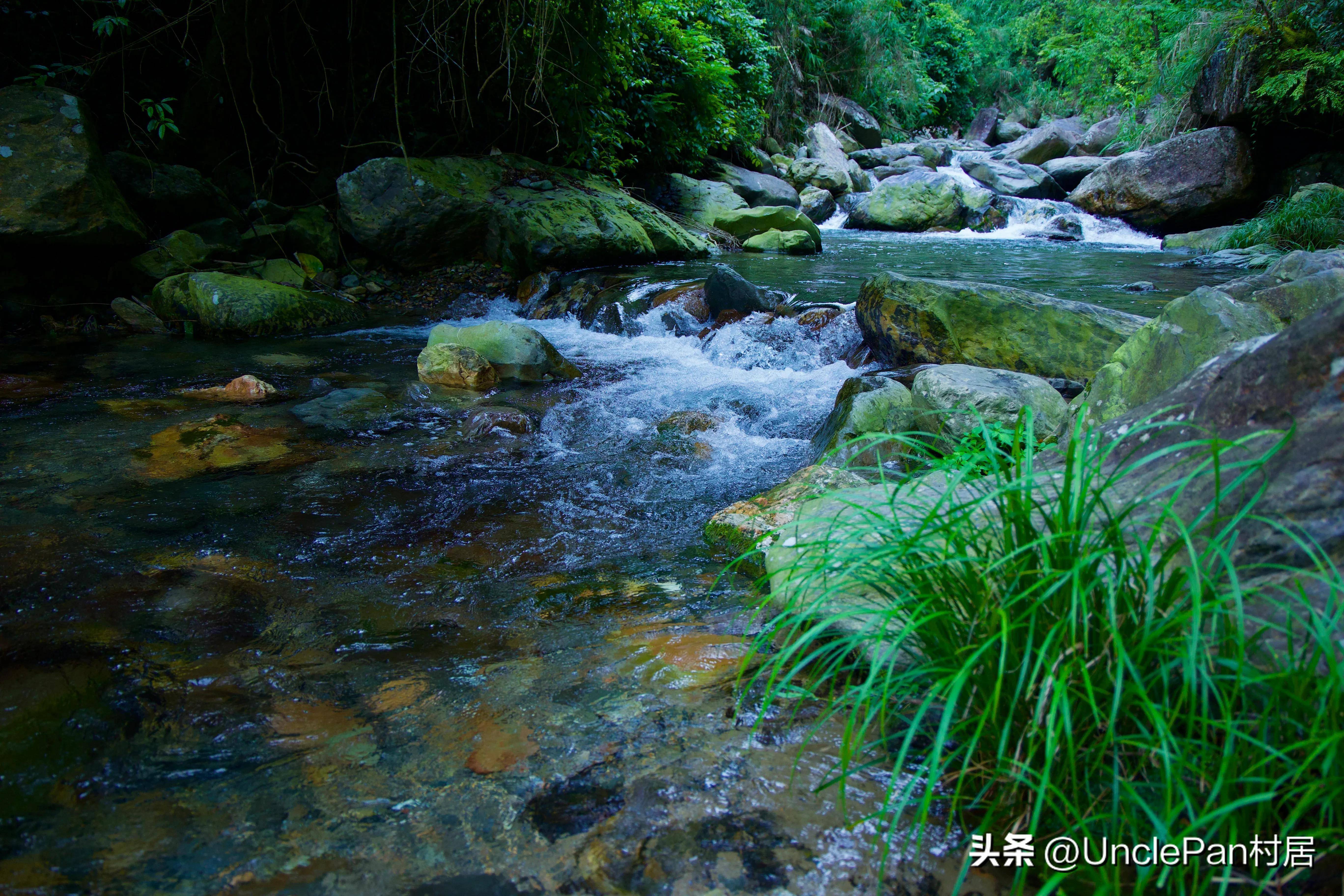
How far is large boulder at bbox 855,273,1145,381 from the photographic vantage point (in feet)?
15.0

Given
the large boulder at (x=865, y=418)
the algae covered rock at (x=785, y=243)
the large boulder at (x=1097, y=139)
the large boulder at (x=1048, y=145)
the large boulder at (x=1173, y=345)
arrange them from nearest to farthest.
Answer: the large boulder at (x=1173, y=345)
the large boulder at (x=865, y=418)
the algae covered rock at (x=785, y=243)
the large boulder at (x=1097, y=139)
the large boulder at (x=1048, y=145)

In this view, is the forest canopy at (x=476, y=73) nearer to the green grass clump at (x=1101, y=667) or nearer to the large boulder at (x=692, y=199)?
the large boulder at (x=692, y=199)

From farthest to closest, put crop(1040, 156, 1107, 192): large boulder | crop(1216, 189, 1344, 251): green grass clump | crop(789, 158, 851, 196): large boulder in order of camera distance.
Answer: crop(1040, 156, 1107, 192): large boulder, crop(789, 158, 851, 196): large boulder, crop(1216, 189, 1344, 251): green grass clump

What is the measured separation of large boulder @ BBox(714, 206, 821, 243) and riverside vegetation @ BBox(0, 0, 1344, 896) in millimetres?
1596

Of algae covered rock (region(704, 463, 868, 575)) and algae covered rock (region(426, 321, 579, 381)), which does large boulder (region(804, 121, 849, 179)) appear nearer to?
algae covered rock (region(426, 321, 579, 381))

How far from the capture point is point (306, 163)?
876 centimetres

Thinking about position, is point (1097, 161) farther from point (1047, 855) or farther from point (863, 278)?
point (1047, 855)

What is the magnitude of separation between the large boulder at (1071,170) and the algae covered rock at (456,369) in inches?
578

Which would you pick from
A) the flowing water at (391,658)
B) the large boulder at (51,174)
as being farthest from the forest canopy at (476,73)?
the flowing water at (391,658)

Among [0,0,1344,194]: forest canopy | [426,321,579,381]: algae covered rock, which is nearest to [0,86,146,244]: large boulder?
[0,0,1344,194]: forest canopy

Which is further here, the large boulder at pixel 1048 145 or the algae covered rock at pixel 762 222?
the large boulder at pixel 1048 145

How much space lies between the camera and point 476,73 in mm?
8914

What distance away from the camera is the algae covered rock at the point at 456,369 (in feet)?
17.8

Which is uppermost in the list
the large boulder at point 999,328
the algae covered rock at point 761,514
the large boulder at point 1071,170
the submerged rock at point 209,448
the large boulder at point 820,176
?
the large boulder at point 1071,170
